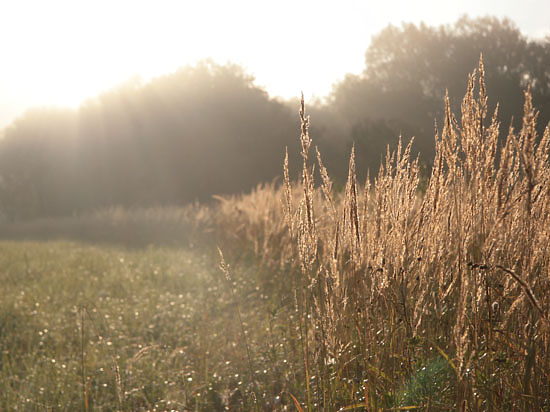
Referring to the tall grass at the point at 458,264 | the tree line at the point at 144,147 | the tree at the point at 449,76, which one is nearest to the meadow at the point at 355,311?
the tall grass at the point at 458,264

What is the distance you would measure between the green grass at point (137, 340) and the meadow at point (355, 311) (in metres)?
0.02

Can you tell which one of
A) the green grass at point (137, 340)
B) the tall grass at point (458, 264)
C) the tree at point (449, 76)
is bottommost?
the green grass at point (137, 340)

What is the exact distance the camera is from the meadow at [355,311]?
1316mm

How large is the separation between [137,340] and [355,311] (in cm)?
229

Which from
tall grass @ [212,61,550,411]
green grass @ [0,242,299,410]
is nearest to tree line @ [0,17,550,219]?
green grass @ [0,242,299,410]

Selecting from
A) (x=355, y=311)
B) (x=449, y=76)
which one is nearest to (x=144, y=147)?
(x=449, y=76)

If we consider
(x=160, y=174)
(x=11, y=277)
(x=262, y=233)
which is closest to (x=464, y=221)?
(x=262, y=233)

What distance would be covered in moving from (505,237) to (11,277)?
22.3 ft

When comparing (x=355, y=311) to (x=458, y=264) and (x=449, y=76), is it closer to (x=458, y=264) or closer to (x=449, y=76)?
(x=458, y=264)

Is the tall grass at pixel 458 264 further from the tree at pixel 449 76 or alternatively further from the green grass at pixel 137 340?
the green grass at pixel 137 340

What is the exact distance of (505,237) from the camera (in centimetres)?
141

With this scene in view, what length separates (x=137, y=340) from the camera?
3.34 metres

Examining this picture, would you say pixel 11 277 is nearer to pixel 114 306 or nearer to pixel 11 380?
pixel 114 306

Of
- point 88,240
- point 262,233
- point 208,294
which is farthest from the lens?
point 88,240
